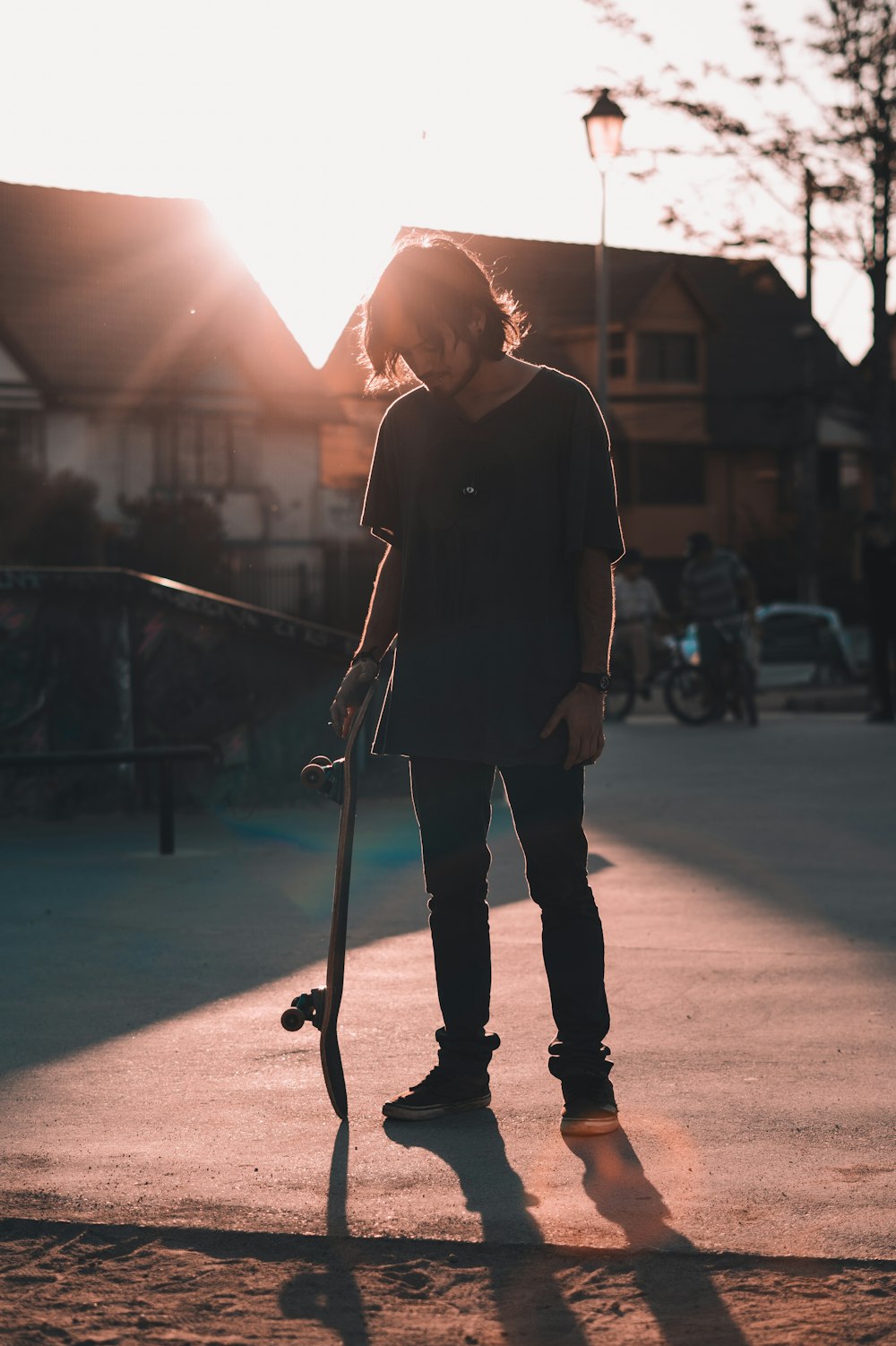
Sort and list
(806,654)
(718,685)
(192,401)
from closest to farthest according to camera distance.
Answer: (718,685)
(806,654)
(192,401)

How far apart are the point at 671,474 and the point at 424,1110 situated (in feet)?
160

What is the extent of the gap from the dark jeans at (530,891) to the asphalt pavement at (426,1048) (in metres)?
0.19

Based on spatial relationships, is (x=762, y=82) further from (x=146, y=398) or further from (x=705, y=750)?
(x=705, y=750)

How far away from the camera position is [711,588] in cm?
1798

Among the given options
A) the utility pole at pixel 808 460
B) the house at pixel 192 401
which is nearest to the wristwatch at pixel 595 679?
the utility pole at pixel 808 460

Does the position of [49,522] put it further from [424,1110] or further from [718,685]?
[424,1110]

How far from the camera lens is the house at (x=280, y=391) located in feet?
116

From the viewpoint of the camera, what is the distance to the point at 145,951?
20.4 ft

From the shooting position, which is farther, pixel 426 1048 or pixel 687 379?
pixel 687 379

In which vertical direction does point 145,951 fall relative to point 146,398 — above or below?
below

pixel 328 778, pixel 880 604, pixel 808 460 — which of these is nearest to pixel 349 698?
pixel 328 778

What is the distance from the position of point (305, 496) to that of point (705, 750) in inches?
1121

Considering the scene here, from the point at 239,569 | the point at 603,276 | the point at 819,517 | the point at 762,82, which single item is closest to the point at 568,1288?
the point at 603,276

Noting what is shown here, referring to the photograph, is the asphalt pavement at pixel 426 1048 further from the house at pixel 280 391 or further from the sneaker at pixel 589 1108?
the house at pixel 280 391
